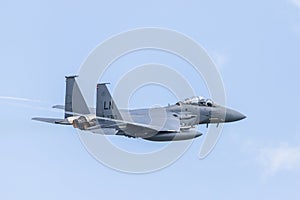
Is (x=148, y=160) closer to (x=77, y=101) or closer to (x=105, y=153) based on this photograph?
(x=105, y=153)

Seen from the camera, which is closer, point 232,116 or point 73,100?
point 73,100

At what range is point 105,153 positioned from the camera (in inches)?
1785

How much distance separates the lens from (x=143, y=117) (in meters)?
49.7

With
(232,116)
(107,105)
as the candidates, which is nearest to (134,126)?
(107,105)

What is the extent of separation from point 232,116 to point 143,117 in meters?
8.32

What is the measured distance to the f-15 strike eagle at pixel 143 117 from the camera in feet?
149

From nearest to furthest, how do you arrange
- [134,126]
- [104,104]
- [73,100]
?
1. [104,104]
2. [134,126]
3. [73,100]

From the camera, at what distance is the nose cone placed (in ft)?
175

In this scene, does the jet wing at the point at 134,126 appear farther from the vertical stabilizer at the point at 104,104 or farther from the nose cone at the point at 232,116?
the nose cone at the point at 232,116

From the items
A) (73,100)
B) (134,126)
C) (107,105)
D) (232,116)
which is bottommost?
A: (134,126)

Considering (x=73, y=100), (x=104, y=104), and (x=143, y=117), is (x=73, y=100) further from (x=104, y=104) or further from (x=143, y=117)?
(x=143, y=117)

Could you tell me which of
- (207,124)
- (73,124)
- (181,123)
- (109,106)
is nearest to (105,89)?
(109,106)

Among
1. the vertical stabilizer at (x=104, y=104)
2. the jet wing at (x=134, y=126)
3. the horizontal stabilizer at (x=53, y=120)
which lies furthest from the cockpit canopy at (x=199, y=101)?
the horizontal stabilizer at (x=53, y=120)

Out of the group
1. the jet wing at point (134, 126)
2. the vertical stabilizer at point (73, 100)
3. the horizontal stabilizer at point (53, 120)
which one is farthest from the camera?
the vertical stabilizer at point (73, 100)
